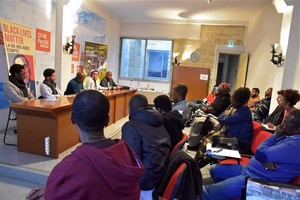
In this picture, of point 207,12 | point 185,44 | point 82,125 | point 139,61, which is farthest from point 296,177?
point 139,61

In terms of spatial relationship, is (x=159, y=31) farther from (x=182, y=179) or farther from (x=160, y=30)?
(x=182, y=179)

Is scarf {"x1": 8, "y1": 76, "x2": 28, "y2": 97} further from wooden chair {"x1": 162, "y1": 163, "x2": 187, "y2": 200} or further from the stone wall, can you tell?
the stone wall

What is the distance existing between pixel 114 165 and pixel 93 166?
8 cm

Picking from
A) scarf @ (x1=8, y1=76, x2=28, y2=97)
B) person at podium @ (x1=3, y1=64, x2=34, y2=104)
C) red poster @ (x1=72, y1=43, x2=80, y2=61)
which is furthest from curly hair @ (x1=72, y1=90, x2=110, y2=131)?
red poster @ (x1=72, y1=43, x2=80, y2=61)

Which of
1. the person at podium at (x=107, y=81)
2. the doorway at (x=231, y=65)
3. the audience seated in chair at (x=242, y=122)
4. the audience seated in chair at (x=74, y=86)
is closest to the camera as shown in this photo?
the audience seated in chair at (x=242, y=122)

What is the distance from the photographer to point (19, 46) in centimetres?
385

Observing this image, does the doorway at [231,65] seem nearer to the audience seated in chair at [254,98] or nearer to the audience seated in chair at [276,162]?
the audience seated in chair at [254,98]

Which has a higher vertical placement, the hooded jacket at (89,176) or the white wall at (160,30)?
the white wall at (160,30)

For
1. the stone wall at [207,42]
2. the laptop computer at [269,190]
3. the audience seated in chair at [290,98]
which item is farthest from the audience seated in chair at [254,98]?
the laptop computer at [269,190]

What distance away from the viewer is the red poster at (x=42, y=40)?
4371 mm

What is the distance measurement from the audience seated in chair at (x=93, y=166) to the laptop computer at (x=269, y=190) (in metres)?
1.01

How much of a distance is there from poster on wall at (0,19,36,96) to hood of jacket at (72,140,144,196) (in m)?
3.57

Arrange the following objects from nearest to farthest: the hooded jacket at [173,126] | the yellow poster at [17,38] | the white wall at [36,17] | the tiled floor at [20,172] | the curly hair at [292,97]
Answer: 1. the hooded jacket at [173,126]
2. the tiled floor at [20,172]
3. the curly hair at [292,97]
4. the yellow poster at [17,38]
5. the white wall at [36,17]

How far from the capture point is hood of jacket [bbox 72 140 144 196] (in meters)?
0.80
